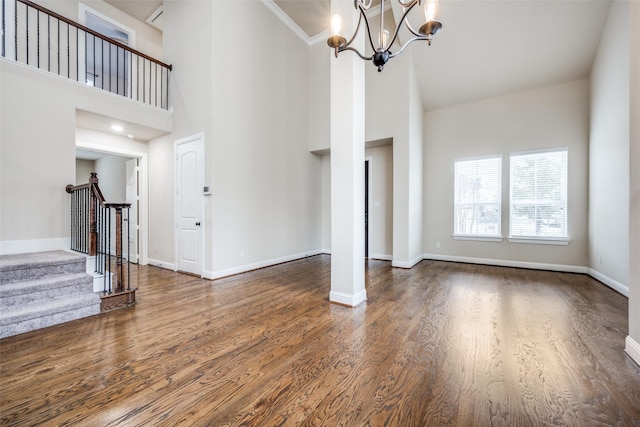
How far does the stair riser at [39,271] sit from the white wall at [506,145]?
5.85 metres

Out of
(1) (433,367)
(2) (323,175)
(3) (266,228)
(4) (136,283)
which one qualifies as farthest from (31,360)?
(2) (323,175)

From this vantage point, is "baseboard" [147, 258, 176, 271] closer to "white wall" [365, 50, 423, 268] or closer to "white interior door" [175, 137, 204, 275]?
"white interior door" [175, 137, 204, 275]

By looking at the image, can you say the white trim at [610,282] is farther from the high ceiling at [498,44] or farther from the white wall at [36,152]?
the white wall at [36,152]

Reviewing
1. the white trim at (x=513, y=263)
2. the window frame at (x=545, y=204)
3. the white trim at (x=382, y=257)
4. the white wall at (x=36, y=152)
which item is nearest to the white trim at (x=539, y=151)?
the window frame at (x=545, y=204)

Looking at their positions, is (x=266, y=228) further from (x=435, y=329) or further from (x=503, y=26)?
(x=503, y=26)

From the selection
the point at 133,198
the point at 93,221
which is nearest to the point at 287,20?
the point at 133,198

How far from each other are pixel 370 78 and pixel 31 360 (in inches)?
238

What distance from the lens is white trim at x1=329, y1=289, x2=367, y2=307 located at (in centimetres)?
300

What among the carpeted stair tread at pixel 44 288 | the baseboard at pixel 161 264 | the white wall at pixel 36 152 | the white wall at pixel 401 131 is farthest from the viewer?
the white wall at pixel 401 131

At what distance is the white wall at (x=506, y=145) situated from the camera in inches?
178

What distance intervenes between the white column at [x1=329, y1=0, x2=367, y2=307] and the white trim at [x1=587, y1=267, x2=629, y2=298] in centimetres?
334

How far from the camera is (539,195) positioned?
4820mm

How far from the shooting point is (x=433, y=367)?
1.84 meters

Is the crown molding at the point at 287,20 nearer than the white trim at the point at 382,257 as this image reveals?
Yes
